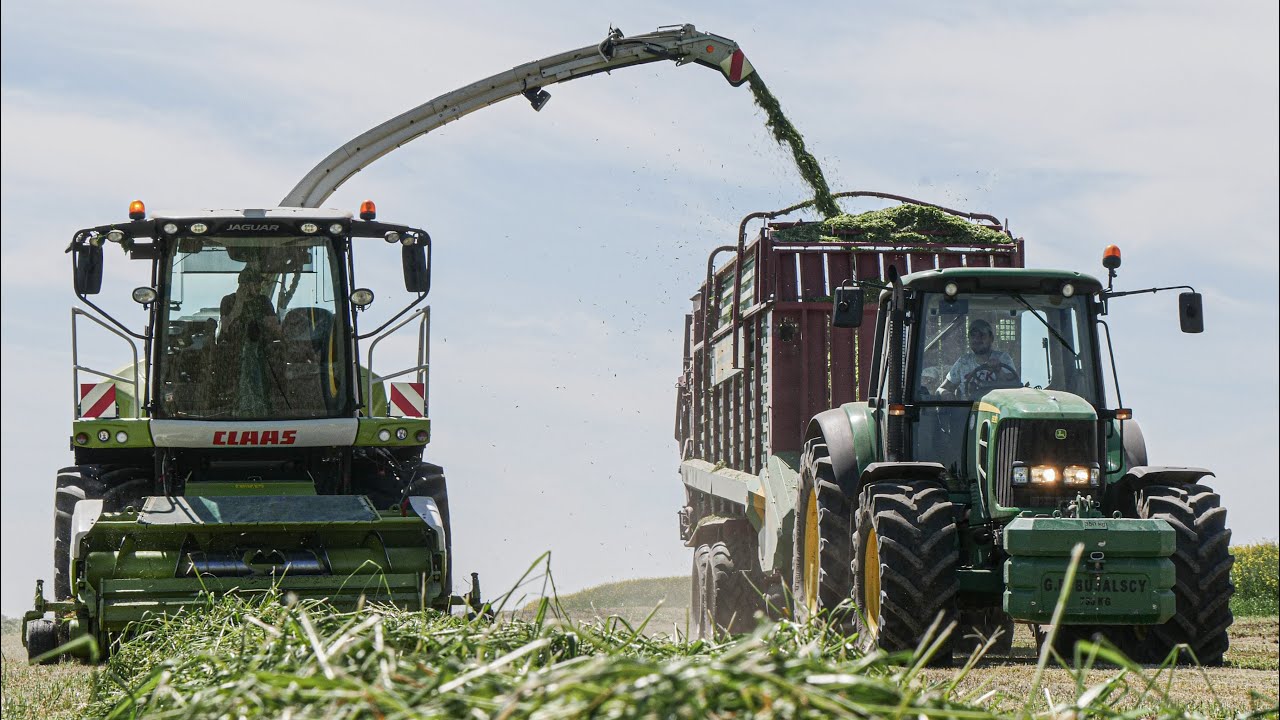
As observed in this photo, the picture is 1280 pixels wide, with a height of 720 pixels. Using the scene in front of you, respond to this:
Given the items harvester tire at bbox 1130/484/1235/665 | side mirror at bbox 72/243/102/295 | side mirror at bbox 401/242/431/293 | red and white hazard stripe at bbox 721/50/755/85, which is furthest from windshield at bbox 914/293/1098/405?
red and white hazard stripe at bbox 721/50/755/85

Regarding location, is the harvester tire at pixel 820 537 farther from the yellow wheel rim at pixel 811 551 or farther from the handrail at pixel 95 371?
the handrail at pixel 95 371

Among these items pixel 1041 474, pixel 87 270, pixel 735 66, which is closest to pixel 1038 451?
pixel 1041 474

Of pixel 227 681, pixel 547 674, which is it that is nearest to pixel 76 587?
pixel 227 681

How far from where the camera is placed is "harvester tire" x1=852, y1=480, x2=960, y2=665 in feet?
26.4

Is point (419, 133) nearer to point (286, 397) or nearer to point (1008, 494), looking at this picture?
point (286, 397)

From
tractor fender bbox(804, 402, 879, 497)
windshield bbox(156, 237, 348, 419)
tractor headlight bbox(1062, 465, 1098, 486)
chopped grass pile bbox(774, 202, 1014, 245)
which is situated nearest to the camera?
tractor headlight bbox(1062, 465, 1098, 486)

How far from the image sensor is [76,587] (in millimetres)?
8266

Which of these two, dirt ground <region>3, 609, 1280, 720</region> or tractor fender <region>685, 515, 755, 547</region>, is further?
tractor fender <region>685, 515, 755, 547</region>

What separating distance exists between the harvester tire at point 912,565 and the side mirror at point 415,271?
3246mm

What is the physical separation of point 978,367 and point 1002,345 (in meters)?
0.20

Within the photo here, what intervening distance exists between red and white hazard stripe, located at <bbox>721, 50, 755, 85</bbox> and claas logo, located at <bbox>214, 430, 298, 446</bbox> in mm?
6413

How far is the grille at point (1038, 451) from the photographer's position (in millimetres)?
8438

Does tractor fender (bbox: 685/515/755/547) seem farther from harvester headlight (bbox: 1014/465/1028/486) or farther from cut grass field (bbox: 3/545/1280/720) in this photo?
cut grass field (bbox: 3/545/1280/720)

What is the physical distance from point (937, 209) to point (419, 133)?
16.5 ft
